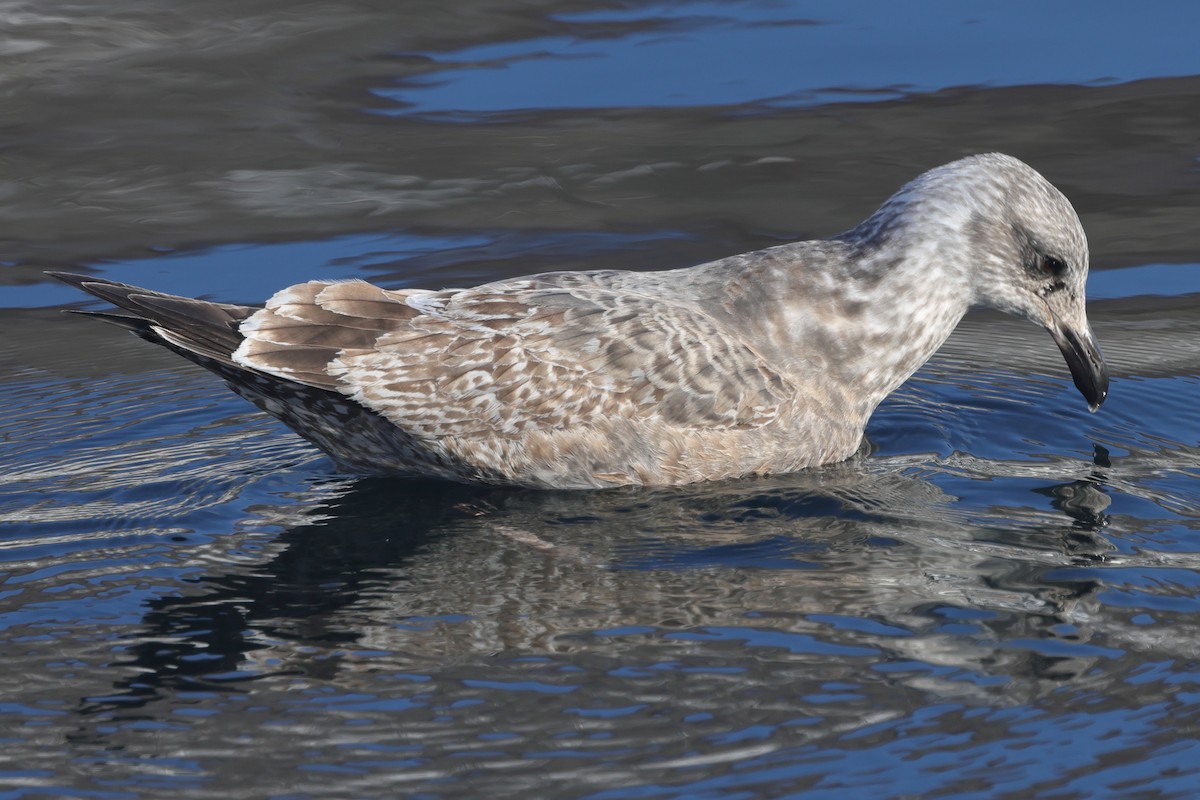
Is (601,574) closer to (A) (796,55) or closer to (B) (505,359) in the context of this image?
(B) (505,359)

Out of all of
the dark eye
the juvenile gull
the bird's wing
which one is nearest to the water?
the juvenile gull

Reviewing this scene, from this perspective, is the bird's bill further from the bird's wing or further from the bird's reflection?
the bird's wing

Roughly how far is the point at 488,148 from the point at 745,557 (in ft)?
18.5

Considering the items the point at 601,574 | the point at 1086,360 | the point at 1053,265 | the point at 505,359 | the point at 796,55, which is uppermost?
the point at 796,55

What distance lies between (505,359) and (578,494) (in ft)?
2.10

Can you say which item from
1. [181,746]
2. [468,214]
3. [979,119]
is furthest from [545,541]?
[979,119]

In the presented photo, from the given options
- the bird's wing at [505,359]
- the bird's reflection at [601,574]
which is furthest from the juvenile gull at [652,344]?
the bird's reflection at [601,574]

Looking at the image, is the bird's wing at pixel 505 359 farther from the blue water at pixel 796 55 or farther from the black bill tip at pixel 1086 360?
the blue water at pixel 796 55

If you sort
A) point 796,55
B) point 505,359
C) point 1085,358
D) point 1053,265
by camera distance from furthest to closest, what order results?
point 796,55 → point 1085,358 → point 1053,265 → point 505,359

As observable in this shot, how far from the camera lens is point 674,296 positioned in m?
7.30

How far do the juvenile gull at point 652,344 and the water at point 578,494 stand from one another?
219 millimetres

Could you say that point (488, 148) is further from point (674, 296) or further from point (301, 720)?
point (301, 720)

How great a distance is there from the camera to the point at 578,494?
6.98m

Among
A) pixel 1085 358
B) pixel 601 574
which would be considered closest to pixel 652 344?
pixel 601 574
